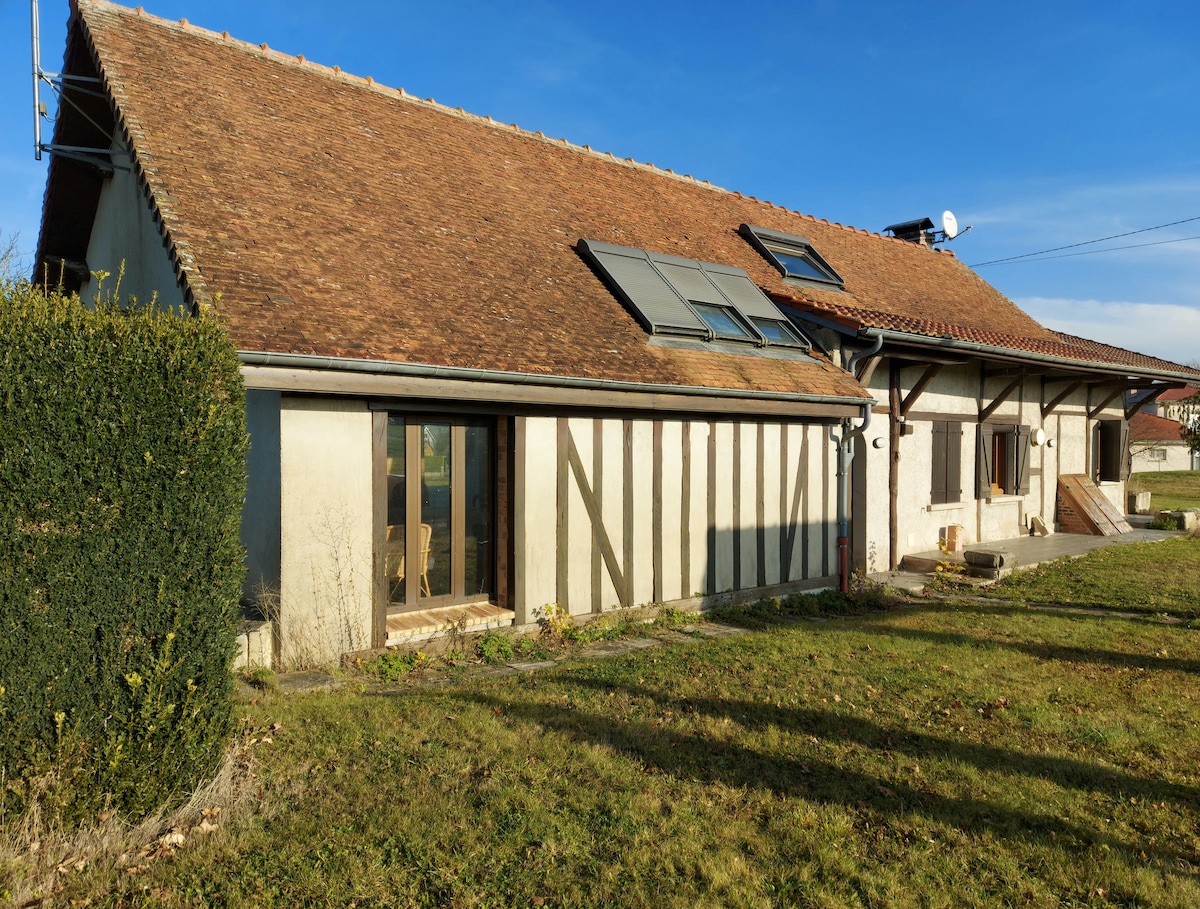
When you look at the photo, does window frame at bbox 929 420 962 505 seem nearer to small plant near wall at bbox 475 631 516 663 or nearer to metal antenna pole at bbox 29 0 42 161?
small plant near wall at bbox 475 631 516 663

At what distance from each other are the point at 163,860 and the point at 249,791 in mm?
495

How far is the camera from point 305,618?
5.79 m

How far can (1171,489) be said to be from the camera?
2842 centimetres

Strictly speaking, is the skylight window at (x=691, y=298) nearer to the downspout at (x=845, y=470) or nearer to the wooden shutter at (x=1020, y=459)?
the downspout at (x=845, y=470)

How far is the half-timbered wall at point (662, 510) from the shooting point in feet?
23.2

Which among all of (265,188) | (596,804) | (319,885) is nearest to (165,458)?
(319,885)

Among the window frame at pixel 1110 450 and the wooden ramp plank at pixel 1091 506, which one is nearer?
the wooden ramp plank at pixel 1091 506

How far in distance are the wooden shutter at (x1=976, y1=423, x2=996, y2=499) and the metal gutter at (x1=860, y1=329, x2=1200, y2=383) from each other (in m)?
1.32

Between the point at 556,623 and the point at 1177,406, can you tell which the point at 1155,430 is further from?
the point at 556,623

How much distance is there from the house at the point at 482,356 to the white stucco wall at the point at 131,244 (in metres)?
0.05

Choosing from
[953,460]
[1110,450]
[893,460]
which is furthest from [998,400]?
[1110,450]

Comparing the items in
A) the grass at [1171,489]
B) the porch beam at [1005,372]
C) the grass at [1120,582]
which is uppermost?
the porch beam at [1005,372]

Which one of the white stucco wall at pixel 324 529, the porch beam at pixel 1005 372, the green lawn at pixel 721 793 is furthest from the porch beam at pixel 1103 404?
the white stucco wall at pixel 324 529

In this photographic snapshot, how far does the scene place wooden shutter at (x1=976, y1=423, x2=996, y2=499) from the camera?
1231 centimetres
